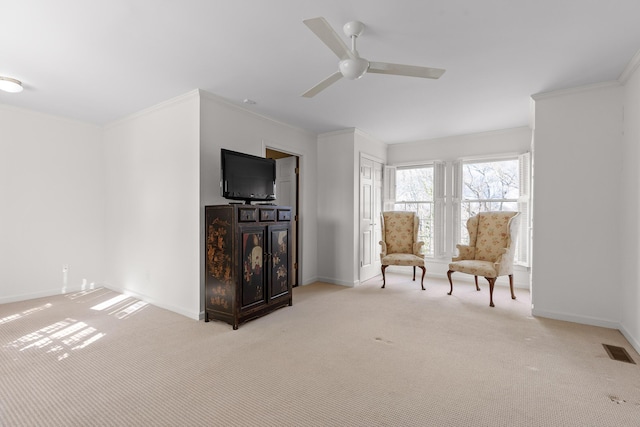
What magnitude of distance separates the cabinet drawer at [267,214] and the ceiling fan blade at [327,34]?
74.9 inches

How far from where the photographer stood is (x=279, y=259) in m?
3.73

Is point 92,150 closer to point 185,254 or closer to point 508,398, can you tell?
point 185,254

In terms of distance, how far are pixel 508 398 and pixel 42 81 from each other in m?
4.93

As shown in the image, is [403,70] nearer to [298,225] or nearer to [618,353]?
[618,353]

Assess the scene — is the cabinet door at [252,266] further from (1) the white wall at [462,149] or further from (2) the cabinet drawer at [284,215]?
(1) the white wall at [462,149]

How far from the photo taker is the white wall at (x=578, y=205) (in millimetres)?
3139

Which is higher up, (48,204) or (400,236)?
(48,204)

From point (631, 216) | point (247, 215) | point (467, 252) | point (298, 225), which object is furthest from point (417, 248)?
point (247, 215)

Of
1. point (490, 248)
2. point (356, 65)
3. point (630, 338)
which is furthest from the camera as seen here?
point (490, 248)

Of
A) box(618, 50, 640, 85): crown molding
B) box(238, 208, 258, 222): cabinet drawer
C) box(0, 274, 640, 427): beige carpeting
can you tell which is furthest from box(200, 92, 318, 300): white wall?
box(618, 50, 640, 85): crown molding

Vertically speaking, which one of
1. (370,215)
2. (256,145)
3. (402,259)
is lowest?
(402,259)

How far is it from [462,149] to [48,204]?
648 centimetres

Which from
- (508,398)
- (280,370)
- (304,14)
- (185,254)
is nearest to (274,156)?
(185,254)

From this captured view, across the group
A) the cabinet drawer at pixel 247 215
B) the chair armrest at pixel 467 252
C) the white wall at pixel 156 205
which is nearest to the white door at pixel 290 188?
the cabinet drawer at pixel 247 215
